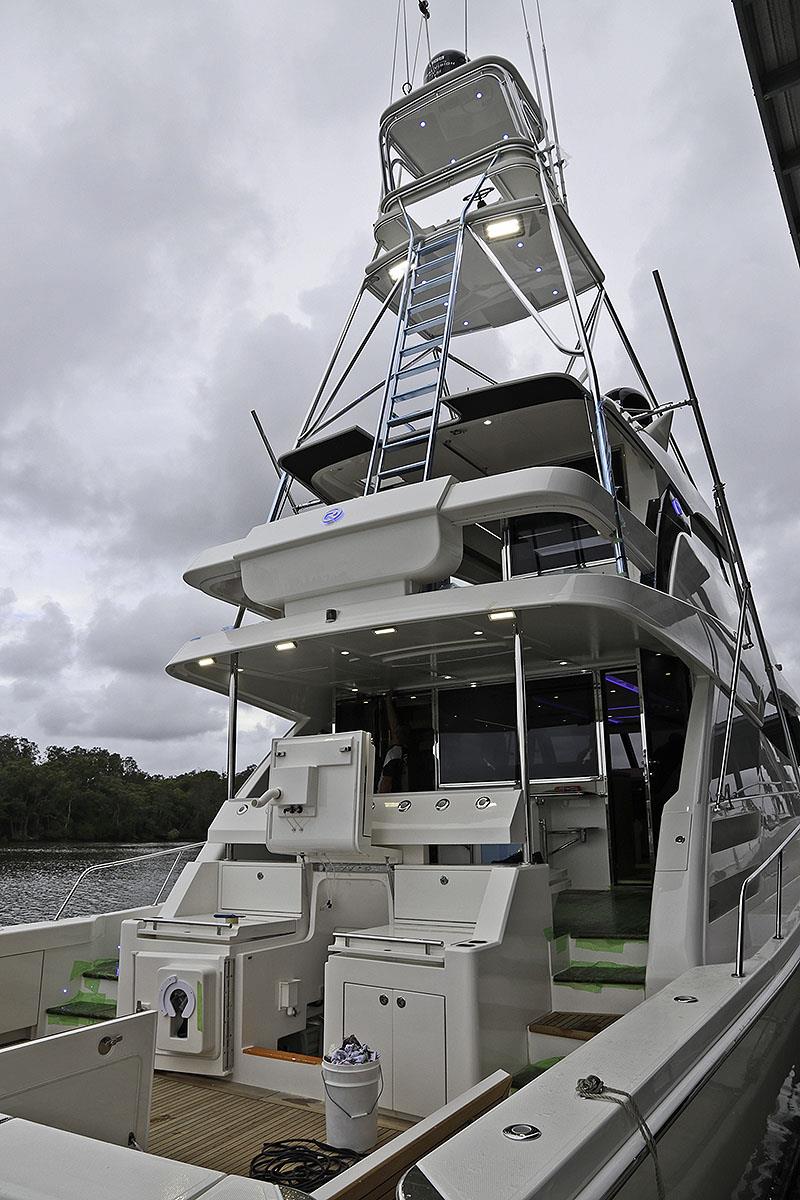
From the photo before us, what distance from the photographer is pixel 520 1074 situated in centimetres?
362

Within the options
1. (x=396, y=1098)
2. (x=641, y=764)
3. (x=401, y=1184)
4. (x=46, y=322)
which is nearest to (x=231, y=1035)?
(x=396, y=1098)

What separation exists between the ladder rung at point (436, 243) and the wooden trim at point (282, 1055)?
5666 millimetres

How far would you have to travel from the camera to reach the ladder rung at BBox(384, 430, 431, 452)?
5.43 metres

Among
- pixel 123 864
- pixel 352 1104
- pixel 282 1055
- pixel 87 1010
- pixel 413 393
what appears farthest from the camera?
pixel 413 393

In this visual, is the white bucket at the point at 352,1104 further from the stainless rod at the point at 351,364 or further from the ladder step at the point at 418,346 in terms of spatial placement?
the ladder step at the point at 418,346

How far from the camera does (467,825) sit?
4316mm

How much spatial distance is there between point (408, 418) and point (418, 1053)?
380 centimetres

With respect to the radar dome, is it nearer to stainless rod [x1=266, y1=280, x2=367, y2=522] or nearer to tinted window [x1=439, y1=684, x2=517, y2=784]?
stainless rod [x1=266, y1=280, x2=367, y2=522]

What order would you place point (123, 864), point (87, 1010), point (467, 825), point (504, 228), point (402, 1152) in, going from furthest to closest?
point (504, 228)
point (123, 864)
point (87, 1010)
point (467, 825)
point (402, 1152)

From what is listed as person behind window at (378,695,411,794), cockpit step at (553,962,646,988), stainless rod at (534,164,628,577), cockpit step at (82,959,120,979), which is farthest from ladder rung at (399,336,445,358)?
cockpit step at (82,959,120,979)

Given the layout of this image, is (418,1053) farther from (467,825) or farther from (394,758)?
(394,758)

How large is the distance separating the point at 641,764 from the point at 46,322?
28.0 feet

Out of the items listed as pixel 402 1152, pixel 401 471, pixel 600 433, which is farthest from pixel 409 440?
pixel 402 1152

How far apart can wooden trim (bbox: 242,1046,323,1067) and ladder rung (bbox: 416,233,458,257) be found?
18.6 ft
